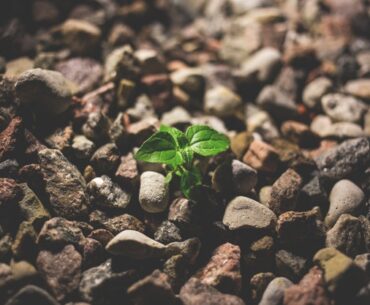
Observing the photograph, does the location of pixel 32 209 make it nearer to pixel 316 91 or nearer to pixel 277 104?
pixel 277 104

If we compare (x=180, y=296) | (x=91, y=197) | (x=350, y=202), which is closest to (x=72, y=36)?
(x=91, y=197)

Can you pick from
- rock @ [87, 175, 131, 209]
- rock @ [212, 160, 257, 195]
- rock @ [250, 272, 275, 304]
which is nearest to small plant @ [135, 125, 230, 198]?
rock @ [212, 160, 257, 195]

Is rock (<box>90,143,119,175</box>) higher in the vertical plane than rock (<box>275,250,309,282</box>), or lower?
higher

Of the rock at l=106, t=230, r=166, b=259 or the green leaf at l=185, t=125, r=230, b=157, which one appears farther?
the green leaf at l=185, t=125, r=230, b=157

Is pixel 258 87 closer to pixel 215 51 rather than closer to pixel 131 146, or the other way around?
pixel 215 51

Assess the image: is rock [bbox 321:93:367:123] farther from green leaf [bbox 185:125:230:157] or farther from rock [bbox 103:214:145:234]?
rock [bbox 103:214:145:234]

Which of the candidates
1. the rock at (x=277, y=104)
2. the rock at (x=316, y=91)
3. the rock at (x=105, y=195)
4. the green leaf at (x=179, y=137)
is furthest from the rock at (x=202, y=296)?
the rock at (x=316, y=91)

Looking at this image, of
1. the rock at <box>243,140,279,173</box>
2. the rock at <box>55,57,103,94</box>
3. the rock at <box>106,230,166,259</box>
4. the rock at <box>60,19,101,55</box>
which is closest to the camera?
the rock at <box>106,230,166,259</box>
